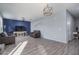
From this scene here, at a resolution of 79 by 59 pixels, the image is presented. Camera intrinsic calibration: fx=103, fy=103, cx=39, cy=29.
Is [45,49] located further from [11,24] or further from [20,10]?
[20,10]

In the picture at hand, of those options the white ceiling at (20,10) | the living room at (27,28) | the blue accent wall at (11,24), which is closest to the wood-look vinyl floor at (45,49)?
the living room at (27,28)

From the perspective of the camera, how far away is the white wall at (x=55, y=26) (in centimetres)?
605

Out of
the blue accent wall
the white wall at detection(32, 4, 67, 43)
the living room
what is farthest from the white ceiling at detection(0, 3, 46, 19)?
the white wall at detection(32, 4, 67, 43)

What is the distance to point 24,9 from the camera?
15.4 ft

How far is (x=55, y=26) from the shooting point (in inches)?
265

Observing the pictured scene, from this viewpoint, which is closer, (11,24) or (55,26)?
(11,24)

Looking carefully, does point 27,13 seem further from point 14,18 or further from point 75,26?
point 75,26

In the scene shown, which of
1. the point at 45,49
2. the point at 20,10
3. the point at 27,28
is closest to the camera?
the point at 45,49

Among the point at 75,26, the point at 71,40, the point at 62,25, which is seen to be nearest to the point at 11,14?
the point at 62,25

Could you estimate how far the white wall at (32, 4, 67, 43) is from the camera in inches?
238

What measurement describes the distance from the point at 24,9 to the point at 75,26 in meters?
Result: 4.82

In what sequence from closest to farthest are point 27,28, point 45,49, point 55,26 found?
point 45,49 → point 27,28 → point 55,26

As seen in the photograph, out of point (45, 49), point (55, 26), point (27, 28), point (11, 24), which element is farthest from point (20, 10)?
point (55, 26)

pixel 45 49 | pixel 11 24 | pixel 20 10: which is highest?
pixel 20 10
